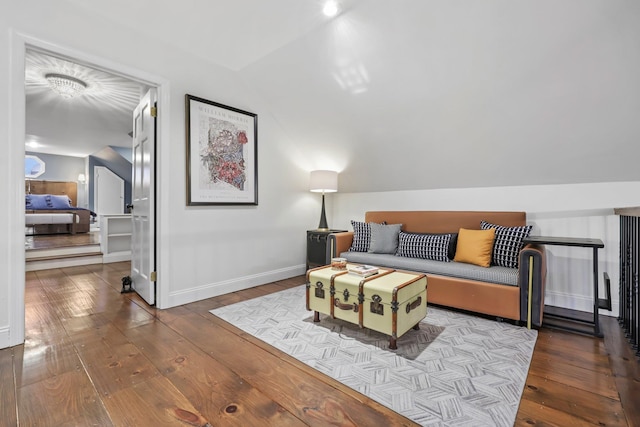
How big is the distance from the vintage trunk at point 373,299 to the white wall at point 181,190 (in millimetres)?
1296

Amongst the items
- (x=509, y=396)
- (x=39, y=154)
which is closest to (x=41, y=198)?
(x=39, y=154)

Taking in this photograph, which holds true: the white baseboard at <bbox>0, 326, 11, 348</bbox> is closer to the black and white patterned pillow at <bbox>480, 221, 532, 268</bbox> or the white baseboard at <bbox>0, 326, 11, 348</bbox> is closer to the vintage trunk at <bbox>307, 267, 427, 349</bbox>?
the vintage trunk at <bbox>307, 267, 427, 349</bbox>

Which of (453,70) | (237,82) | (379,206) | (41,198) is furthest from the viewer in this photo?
(41,198)

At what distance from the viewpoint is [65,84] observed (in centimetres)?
364

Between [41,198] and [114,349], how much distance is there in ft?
25.3

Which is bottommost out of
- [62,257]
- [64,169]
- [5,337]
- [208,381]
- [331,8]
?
[208,381]

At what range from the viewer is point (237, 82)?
3289mm

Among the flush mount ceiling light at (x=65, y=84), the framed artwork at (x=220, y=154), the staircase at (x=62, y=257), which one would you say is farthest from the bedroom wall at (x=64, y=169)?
the framed artwork at (x=220, y=154)

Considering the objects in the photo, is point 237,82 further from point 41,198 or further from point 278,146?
point 41,198

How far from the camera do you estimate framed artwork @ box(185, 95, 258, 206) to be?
2.91 m

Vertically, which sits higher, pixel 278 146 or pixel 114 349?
pixel 278 146

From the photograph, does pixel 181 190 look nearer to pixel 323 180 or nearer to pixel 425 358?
pixel 323 180

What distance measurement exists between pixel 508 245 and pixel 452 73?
156 centimetres

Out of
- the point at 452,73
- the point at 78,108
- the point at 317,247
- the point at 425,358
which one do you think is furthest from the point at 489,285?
the point at 78,108
